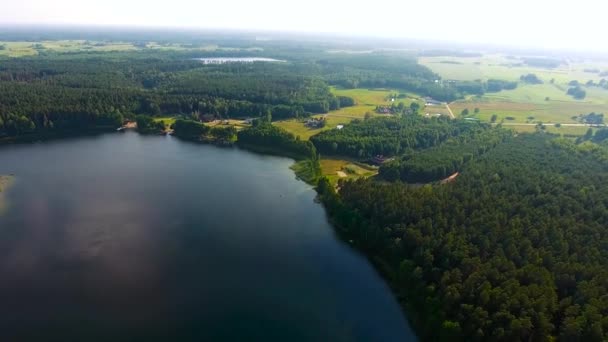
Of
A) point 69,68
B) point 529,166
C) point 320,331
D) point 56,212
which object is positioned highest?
point 69,68

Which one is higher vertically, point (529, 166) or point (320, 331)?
point (529, 166)

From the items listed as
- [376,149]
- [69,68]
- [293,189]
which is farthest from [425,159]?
[69,68]

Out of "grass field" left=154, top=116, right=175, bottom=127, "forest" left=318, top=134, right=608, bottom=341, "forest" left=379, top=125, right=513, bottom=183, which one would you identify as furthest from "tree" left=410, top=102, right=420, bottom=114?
"grass field" left=154, top=116, right=175, bottom=127

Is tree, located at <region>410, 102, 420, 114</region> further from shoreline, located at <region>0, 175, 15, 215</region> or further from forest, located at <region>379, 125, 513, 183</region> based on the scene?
shoreline, located at <region>0, 175, 15, 215</region>

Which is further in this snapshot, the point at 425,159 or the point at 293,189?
the point at 425,159

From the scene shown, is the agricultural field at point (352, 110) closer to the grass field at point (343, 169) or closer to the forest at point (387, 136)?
the forest at point (387, 136)

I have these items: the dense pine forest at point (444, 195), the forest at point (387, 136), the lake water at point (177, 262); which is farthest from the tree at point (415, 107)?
the lake water at point (177, 262)

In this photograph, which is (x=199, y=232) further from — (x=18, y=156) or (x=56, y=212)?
(x=18, y=156)
